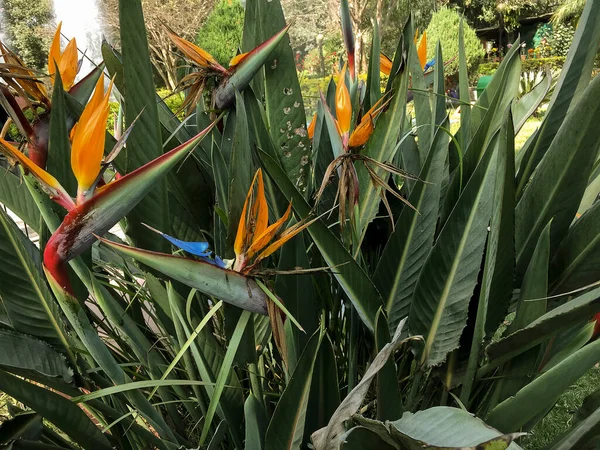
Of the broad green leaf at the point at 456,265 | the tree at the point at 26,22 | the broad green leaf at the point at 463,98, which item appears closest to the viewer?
the broad green leaf at the point at 456,265

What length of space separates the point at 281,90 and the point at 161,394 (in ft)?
1.29

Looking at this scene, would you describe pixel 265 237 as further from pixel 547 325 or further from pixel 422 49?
pixel 422 49

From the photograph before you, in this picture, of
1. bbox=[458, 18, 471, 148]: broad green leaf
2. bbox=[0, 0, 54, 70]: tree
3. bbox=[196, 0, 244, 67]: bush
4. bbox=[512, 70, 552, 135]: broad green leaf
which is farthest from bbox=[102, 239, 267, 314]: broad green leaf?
bbox=[0, 0, 54, 70]: tree

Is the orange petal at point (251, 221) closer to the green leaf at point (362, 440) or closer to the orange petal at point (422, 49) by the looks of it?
the green leaf at point (362, 440)

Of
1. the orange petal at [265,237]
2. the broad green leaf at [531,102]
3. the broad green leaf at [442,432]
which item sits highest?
the broad green leaf at [531,102]

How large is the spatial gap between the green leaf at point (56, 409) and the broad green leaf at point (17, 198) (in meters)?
0.26

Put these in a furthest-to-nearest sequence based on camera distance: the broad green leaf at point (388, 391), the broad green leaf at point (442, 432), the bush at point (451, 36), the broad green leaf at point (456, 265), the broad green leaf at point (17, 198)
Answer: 1. the bush at point (451, 36)
2. the broad green leaf at point (17, 198)
3. the broad green leaf at point (456, 265)
4. the broad green leaf at point (388, 391)
5. the broad green leaf at point (442, 432)

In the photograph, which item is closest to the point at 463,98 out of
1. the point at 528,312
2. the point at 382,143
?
the point at 382,143

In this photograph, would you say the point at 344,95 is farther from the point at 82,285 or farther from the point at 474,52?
the point at 474,52

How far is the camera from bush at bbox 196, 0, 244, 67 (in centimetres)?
534

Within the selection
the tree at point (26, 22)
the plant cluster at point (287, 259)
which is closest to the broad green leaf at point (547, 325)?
the plant cluster at point (287, 259)

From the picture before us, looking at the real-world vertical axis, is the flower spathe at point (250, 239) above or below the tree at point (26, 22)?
below

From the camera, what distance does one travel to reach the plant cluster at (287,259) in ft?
1.42

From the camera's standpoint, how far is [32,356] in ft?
1.64
